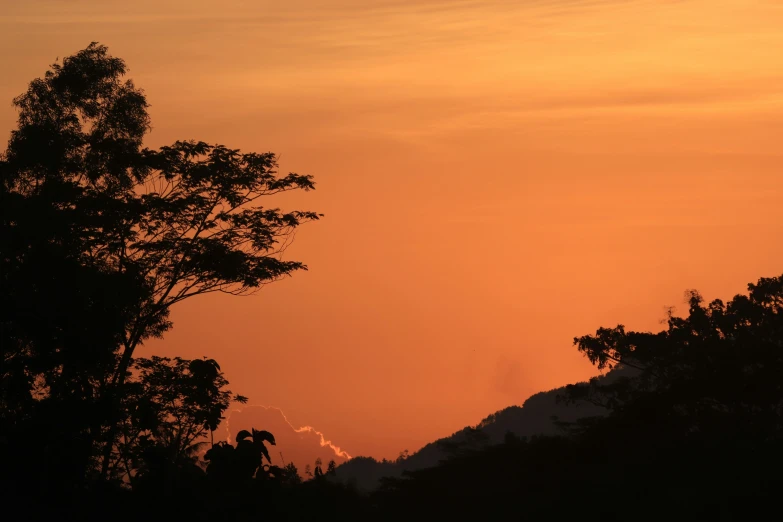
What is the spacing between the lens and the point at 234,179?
4631 cm

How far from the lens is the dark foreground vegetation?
115 ft

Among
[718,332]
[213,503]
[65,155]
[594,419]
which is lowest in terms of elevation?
[213,503]

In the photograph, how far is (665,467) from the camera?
145ft

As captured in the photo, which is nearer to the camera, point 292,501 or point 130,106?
point 292,501

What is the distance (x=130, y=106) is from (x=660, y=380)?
32.8 m

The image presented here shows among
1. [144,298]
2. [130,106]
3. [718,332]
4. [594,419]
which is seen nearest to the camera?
[144,298]

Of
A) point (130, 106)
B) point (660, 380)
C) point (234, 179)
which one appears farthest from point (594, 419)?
point (130, 106)

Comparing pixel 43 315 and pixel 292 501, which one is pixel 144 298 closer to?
pixel 43 315

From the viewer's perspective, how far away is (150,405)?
1631 inches

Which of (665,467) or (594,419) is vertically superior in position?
(594,419)

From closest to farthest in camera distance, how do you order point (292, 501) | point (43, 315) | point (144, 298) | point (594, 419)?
1. point (292, 501)
2. point (43, 315)
3. point (144, 298)
4. point (594, 419)

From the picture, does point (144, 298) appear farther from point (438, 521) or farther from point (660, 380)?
point (660, 380)

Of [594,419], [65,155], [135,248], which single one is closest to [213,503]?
[135,248]

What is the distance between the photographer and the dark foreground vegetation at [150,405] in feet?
115
